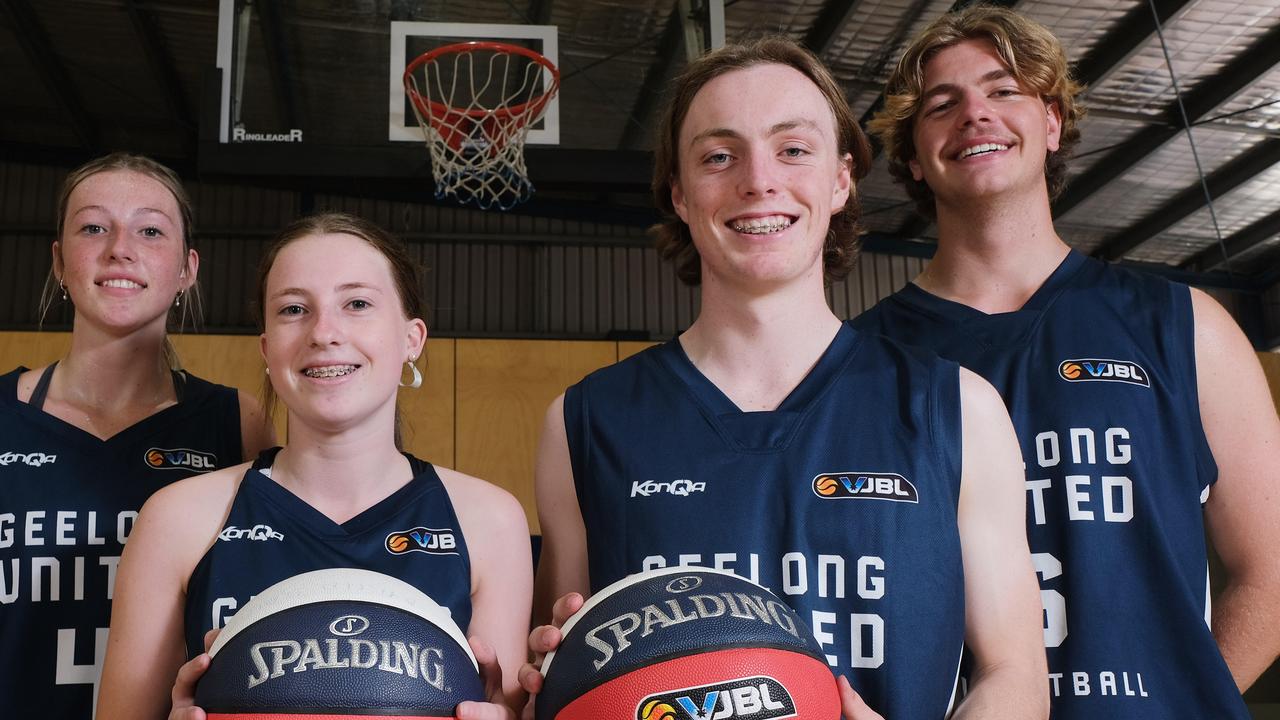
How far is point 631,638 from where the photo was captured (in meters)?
1.33

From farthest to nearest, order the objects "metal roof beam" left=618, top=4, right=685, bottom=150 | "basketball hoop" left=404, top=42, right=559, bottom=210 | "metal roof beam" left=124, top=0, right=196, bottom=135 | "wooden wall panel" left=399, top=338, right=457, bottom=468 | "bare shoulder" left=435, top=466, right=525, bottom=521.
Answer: "metal roof beam" left=124, top=0, right=196, bottom=135, "wooden wall panel" left=399, top=338, right=457, bottom=468, "metal roof beam" left=618, top=4, right=685, bottom=150, "basketball hoop" left=404, top=42, right=559, bottom=210, "bare shoulder" left=435, top=466, right=525, bottom=521

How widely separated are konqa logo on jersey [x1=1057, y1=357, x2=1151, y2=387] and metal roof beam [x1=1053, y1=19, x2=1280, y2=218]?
6.99m

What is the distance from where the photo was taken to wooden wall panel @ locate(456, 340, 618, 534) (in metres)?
6.68

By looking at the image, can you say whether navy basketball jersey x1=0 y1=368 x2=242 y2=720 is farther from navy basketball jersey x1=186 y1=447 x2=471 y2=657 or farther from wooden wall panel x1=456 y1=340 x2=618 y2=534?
wooden wall panel x1=456 y1=340 x2=618 y2=534

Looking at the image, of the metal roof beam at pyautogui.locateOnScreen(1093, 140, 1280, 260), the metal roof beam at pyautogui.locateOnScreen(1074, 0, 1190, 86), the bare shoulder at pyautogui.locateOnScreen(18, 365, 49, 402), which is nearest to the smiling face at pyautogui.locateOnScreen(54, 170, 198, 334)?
the bare shoulder at pyautogui.locateOnScreen(18, 365, 49, 402)

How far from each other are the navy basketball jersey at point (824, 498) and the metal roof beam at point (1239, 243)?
10576 millimetres

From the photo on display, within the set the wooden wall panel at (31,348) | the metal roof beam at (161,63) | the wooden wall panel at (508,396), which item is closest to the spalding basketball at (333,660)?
the wooden wall panel at (508,396)

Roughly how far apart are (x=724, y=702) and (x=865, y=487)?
488 mm

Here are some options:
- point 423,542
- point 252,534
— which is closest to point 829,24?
point 423,542

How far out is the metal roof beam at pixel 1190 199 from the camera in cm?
976

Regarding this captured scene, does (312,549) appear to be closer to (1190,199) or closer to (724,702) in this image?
(724,702)

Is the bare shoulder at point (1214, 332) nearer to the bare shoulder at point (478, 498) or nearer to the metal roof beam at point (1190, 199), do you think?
the bare shoulder at point (478, 498)

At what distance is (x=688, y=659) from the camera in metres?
1.29

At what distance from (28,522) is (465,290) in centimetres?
923
